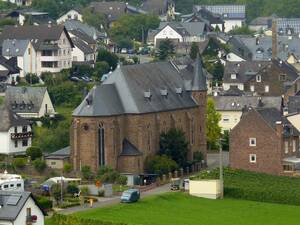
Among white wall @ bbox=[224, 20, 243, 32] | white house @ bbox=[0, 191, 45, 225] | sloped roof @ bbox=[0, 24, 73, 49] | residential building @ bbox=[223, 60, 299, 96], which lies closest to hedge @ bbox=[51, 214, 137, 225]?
white house @ bbox=[0, 191, 45, 225]

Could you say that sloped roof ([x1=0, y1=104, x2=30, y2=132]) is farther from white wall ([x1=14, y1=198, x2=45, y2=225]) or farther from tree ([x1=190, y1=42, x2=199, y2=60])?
tree ([x1=190, y1=42, x2=199, y2=60])

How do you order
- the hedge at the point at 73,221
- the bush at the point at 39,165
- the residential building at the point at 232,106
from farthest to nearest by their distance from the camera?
the residential building at the point at 232,106 < the bush at the point at 39,165 < the hedge at the point at 73,221

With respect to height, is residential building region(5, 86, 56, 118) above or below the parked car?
above

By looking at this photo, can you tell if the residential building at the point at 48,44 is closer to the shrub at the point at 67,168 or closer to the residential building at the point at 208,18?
the shrub at the point at 67,168

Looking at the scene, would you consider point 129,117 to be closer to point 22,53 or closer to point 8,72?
point 8,72

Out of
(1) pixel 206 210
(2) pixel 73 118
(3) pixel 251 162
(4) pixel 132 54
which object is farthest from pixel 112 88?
(4) pixel 132 54

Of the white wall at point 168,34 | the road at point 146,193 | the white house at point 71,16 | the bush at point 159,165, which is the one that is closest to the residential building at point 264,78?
the road at point 146,193
